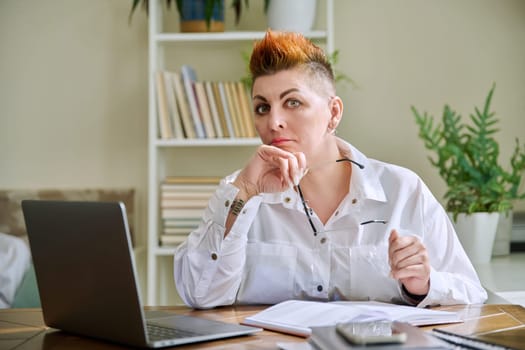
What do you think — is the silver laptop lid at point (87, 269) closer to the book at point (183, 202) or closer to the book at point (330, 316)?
the book at point (330, 316)

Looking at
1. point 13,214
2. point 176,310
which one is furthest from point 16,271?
point 176,310

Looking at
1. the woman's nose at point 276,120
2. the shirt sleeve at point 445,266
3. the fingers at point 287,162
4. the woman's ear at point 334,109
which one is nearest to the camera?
the shirt sleeve at point 445,266

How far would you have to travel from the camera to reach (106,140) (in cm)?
323

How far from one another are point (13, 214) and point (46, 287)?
1.98m

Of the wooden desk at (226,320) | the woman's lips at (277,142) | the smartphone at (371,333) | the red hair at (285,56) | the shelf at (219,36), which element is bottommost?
the wooden desk at (226,320)

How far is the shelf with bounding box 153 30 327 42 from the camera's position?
291cm

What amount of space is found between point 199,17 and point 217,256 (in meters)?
1.50

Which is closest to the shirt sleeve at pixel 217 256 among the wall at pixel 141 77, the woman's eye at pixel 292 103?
the woman's eye at pixel 292 103

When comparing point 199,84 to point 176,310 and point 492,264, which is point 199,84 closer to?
point 492,264

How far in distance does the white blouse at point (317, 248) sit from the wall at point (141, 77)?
4.16ft

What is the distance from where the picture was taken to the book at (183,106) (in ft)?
9.70

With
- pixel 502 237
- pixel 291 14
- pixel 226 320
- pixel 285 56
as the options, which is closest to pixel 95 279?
pixel 226 320

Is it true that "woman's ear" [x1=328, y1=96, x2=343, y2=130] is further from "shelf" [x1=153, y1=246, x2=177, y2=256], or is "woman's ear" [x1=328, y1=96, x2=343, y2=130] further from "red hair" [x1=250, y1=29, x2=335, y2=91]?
"shelf" [x1=153, y1=246, x2=177, y2=256]

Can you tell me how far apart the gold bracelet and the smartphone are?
611 mm
